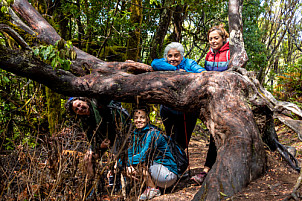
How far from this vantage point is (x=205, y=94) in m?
3.03

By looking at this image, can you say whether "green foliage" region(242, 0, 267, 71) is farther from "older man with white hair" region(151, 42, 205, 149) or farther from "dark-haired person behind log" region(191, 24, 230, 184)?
"older man with white hair" region(151, 42, 205, 149)

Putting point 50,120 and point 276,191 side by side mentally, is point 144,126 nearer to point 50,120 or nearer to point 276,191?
point 276,191

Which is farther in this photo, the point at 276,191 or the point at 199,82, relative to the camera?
the point at 199,82

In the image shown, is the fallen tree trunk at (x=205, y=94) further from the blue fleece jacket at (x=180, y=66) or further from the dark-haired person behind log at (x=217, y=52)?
the dark-haired person behind log at (x=217, y=52)

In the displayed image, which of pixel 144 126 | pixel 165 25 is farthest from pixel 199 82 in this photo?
pixel 165 25

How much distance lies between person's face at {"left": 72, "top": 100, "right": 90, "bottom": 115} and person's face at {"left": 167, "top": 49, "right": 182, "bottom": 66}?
4.52ft

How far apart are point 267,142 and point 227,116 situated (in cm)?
76

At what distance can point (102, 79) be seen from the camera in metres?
3.54

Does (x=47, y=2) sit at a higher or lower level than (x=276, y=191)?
higher

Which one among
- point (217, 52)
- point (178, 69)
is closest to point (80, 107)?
point (178, 69)

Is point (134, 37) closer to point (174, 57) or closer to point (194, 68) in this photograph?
point (174, 57)

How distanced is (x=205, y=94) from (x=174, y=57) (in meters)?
0.90

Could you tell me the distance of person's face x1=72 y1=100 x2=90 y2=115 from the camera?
3740 mm

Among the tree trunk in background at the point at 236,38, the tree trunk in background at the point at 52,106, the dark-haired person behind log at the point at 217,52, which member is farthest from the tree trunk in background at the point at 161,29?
the dark-haired person behind log at the point at 217,52
